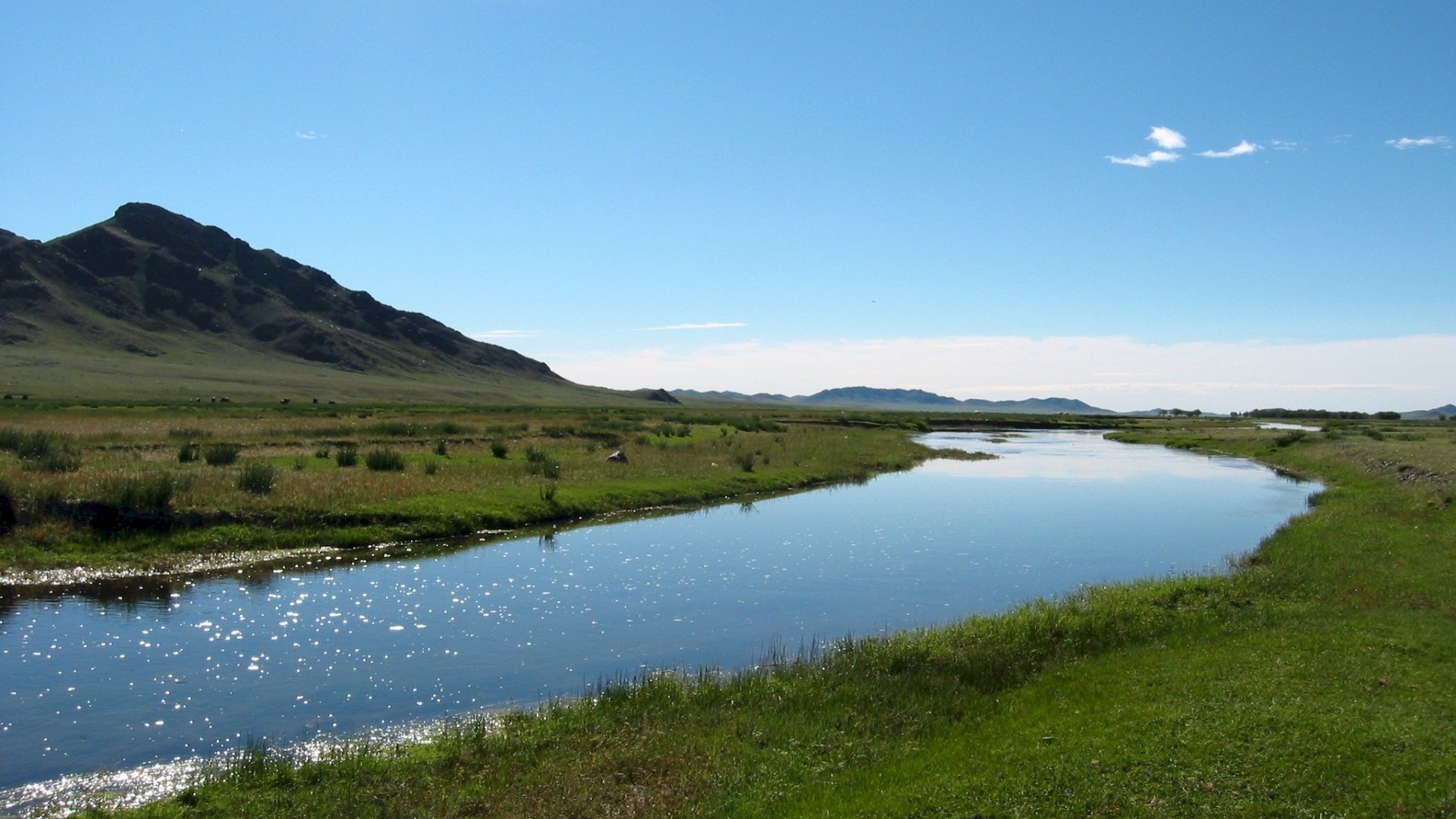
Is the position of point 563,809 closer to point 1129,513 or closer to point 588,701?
point 588,701

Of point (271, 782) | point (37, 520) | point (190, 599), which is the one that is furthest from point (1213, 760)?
point (37, 520)

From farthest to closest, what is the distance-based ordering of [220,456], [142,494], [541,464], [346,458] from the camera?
[541,464]
[346,458]
[220,456]
[142,494]

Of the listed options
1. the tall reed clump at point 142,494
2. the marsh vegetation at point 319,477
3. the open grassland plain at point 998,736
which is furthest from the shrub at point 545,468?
the open grassland plain at point 998,736

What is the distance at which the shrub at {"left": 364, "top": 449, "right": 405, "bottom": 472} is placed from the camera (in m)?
37.8

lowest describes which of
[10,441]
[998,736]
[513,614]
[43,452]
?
[513,614]

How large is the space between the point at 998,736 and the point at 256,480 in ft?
87.1

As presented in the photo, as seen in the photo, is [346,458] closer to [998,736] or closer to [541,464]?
[541,464]

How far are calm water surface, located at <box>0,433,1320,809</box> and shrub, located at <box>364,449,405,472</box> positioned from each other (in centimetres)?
1000

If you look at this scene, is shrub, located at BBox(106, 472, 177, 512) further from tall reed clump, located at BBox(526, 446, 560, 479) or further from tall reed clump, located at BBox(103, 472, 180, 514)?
tall reed clump, located at BBox(526, 446, 560, 479)

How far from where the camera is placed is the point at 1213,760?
10500mm

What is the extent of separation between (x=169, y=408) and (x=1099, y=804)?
86.6m

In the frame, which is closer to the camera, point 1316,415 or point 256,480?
point 256,480

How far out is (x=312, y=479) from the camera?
109ft

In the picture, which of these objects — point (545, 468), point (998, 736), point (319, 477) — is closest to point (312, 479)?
point (319, 477)
